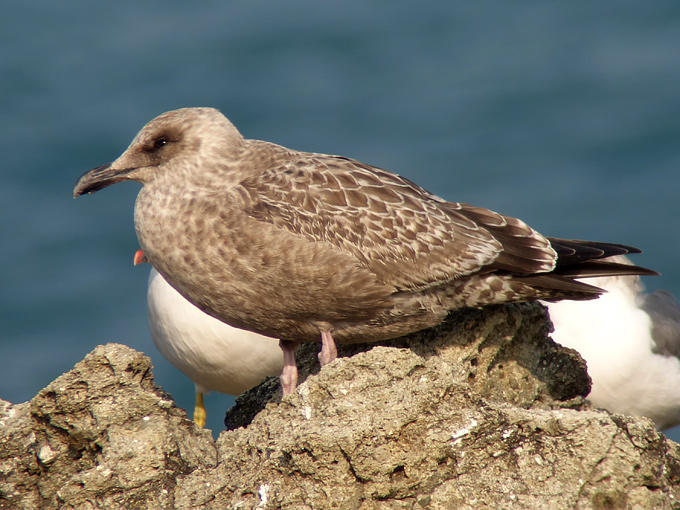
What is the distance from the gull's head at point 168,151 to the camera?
16.6ft

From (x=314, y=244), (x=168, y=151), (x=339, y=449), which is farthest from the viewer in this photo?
(x=168, y=151)

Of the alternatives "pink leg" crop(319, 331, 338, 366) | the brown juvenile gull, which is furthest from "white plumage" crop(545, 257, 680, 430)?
"pink leg" crop(319, 331, 338, 366)

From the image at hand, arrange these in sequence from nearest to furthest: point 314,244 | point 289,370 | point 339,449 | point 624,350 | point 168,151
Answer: point 339,449 < point 314,244 < point 168,151 < point 289,370 < point 624,350

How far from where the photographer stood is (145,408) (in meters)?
4.20

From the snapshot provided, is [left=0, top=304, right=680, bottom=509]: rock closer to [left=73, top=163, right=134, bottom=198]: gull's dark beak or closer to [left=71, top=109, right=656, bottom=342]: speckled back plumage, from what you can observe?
[left=71, top=109, right=656, bottom=342]: speckled back plumage

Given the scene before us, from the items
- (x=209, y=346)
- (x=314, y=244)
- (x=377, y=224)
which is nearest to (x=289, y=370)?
(x=314, y=244)

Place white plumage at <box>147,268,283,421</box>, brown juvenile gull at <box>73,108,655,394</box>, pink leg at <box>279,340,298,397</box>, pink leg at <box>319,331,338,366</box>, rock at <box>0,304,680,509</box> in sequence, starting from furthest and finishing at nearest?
white plumage at <box>147,268,283,421</box>, pink leg at <box>279,340,298,397</box>, pink leg at <box>319,331,338,366</box>, brown juvenile gull at <box>73,108,655,394</box>, rock at <box>0,304,680,509</box>

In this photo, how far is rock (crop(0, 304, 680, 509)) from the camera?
3.48m

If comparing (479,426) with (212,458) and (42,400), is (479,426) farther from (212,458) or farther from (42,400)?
(42,400)

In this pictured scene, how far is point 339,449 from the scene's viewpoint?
3.55m

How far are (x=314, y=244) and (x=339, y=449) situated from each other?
1.47m

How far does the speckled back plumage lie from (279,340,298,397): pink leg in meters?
0.22

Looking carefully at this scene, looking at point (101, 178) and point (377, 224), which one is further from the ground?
point (101, 178)

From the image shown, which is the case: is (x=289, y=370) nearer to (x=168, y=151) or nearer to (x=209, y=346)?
(x=168, y=151)
